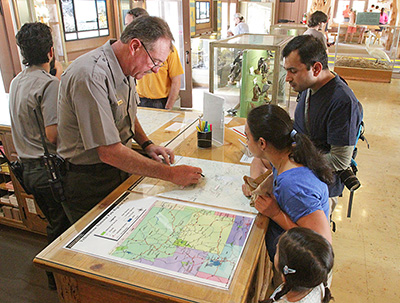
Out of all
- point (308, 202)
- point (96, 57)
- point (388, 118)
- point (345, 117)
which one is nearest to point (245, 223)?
point (308, 202)

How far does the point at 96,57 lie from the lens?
1611mm

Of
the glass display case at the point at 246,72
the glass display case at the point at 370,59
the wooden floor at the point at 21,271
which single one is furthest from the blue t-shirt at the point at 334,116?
the glass display case at the point at 370,59

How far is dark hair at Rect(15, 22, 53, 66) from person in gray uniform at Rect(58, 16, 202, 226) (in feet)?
1.77

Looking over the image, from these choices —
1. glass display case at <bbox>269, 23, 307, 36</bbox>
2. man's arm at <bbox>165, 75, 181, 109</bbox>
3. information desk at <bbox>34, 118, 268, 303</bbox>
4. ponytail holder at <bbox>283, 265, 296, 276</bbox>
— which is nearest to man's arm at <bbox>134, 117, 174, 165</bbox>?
information desk at <bbox>34, 118, 268, 303</bbox>

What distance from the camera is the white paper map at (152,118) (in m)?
2.58

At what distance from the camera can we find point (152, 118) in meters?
2.80

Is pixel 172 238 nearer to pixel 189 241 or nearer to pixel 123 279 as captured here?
pixel 189 241

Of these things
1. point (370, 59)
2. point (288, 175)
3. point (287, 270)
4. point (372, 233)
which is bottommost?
point (372, 233)

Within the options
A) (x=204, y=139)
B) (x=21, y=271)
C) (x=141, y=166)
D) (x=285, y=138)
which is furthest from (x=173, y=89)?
(x=285, y=138)

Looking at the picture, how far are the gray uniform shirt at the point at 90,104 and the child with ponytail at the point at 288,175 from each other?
662mm

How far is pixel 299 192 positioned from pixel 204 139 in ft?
3.17

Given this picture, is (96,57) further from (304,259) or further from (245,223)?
(304,259)

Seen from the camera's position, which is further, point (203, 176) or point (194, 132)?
point (194, 132)

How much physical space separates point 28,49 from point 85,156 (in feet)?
2.66
